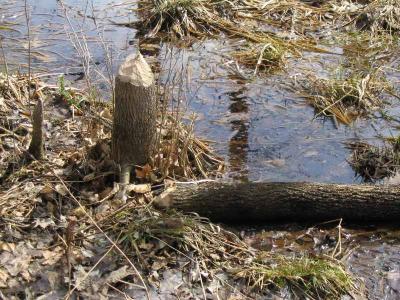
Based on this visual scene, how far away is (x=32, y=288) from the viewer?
4.27 m

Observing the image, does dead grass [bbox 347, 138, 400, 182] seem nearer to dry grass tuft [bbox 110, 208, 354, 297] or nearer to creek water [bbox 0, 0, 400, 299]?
creek water [bbox 0, 0, 400, 299]

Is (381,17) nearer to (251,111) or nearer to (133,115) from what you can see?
(251,111)

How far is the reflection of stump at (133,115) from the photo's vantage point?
5168 mm

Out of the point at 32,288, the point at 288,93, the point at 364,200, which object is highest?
the point at 288,93

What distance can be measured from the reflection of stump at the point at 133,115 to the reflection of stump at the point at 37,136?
0.59 metres

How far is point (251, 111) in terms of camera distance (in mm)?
7336

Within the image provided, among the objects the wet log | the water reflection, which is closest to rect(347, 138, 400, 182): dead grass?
the wet log

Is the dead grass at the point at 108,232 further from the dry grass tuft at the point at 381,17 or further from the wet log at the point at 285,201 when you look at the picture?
the dry grass tuft at the point at 381,17

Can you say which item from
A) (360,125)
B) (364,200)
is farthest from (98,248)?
(360,125)

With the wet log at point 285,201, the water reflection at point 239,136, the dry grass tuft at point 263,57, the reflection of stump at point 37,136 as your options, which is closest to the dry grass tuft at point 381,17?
the dry grass tuft at point 263,57

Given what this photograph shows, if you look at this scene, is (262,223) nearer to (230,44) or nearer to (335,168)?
(335,168)

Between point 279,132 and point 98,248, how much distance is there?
2.90 m

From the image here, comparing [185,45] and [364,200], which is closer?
[364,200]

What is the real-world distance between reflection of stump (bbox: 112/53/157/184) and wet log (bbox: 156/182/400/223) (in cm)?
47
